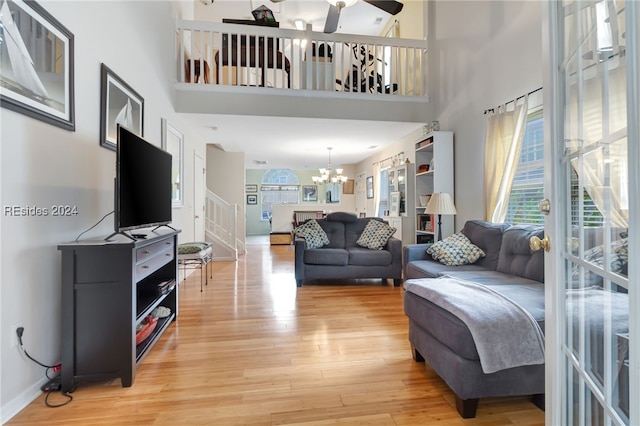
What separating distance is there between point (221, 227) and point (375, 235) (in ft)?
11.1

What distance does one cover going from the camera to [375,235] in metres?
4.27

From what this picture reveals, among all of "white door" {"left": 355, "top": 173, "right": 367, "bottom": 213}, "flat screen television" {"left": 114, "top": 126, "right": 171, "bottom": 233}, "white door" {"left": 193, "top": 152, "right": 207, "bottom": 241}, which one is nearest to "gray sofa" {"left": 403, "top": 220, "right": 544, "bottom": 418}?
"flat screen television" {"left": 114, "top": 126, "right": 171, "bottom": 233}

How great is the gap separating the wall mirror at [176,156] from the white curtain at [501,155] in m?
3.77

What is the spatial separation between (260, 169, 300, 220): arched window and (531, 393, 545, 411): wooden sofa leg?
1146 centimetres

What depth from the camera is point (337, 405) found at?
1.58 m

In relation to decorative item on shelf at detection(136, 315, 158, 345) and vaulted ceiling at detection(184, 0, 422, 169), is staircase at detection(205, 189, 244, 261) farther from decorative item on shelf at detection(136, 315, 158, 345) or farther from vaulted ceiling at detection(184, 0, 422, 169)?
decorative item on shelf at detection(136, 315, 158, 345)

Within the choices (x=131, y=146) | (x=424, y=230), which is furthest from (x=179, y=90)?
(x=424, y=230)

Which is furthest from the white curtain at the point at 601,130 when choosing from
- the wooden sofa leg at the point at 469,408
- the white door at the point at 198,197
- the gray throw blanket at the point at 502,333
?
the white door at the point at 198,197

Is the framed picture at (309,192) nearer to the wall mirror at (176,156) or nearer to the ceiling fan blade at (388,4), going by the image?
the wall mirror at (176,156)

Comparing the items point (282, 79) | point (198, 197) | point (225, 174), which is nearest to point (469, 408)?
point (282, 79)

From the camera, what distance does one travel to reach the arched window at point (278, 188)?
1279cm

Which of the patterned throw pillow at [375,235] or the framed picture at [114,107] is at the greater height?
the framed picture at [114,107]

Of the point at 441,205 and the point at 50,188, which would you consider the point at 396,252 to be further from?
the point at 50,188

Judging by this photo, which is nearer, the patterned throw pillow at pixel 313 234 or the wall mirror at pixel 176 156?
the wall mirror at pixel 176 156
